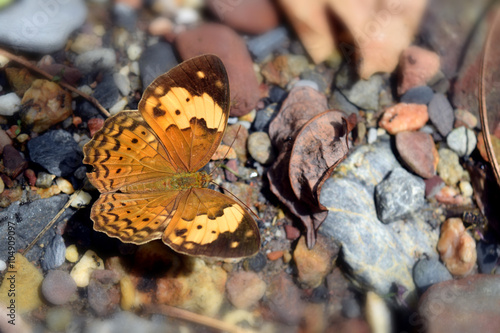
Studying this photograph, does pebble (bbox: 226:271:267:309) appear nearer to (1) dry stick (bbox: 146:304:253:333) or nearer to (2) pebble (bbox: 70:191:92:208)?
(1) dry stick (bbox: 146:304:253:333)

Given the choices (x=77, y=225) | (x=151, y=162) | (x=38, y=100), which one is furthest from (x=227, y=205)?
(x=38, y=100)

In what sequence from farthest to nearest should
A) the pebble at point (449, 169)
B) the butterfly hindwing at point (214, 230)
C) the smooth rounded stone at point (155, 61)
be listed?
1. the pebble at point (449, 169)
2. the smooth rounded stone at point (155, 61)
3. the butterfly hindwing at point (214, 230)

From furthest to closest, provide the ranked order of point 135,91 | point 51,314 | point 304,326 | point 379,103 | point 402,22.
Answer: point 402,22, point 379,103, point 135,91, point 304,326, point 51,314

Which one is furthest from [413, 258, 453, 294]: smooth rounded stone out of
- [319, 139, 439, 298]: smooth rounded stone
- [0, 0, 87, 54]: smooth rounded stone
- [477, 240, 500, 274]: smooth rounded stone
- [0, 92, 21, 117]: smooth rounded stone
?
[0, 0, 87, 54]: smooth rounded stone

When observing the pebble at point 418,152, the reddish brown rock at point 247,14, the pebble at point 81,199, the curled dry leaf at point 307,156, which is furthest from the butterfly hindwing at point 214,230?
the reddish brown rock at point 247,14

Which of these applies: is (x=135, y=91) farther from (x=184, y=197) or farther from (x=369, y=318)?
(x=369, y=318)

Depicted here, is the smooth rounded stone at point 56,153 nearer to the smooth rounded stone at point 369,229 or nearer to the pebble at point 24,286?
the pebble at point 24,286
